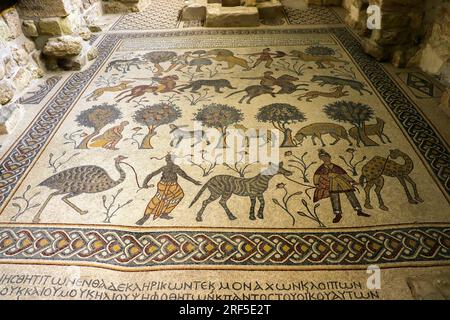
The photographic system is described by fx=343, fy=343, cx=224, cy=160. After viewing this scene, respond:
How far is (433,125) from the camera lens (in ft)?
8.24

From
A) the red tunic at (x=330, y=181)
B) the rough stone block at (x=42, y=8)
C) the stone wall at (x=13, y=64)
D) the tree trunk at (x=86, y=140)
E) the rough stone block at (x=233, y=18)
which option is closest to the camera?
the red tunic at (x=330, y=181)

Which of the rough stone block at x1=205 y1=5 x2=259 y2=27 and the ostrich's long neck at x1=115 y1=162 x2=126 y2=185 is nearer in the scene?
the ostrich's long neck at x1=115 y1=162 x2=126 y2=185

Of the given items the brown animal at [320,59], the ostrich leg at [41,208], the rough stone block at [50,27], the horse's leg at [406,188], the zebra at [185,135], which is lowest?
the ostrich leg at [41,208]

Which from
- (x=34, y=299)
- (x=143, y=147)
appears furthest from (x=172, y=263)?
(x=143, y=147)

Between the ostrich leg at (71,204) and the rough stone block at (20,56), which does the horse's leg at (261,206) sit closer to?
the ostrich leg at (71,204)

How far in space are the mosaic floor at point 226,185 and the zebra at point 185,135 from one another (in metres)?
0.02

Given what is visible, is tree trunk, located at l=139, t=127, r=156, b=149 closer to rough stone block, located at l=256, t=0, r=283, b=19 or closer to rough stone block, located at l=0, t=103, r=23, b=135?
rough stone block, located at l=0, t=103, r=23, b=135

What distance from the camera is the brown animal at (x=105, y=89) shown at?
3097mm

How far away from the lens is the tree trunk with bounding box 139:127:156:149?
246cm

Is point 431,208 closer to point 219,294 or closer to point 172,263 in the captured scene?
point 219,294

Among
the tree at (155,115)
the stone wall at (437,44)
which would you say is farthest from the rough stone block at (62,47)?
the stone wall at (437,44)

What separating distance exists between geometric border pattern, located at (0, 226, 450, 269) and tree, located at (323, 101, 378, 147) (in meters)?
0.96

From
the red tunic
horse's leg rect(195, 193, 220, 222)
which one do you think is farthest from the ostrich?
the red tunic

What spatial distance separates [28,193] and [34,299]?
0.80 metres
